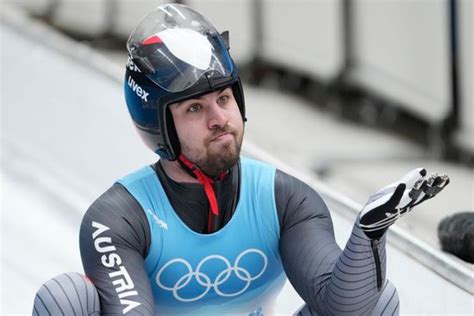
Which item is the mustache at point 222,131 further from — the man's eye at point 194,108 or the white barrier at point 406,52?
the white barrier at point 406,52

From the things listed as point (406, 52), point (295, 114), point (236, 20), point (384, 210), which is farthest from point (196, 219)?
point (236, 20)

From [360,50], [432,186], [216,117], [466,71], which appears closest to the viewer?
[432,186]

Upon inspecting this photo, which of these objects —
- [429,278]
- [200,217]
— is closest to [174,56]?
[200,217]

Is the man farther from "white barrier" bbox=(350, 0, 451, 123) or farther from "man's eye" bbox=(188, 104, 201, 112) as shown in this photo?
"white barrier" bbox=(350, 0, 451, 123)

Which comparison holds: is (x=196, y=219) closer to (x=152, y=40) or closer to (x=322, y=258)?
(x=322, y=258)

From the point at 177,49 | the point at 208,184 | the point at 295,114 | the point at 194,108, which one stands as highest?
the point at 177,49

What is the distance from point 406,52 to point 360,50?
1.81 feet

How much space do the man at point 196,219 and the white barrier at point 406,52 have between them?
3748 mm

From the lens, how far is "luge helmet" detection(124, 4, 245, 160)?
298cm

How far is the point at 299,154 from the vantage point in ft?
22.2

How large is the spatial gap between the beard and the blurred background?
2.70ft

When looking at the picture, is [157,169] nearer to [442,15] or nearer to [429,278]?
[429,278]

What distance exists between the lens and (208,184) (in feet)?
10.1

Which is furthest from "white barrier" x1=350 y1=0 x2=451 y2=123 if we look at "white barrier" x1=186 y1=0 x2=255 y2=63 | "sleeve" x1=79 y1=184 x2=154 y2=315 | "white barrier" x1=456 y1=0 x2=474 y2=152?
"sleeve" x1=79 y1=184 x2=154 y2=315
